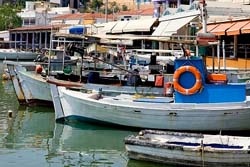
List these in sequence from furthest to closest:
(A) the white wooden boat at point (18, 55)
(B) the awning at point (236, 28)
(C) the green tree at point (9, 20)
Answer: (C) the green tree at point (9, 20), (A) the white wooden boat at point (18, 55), (B) the awning at point (236, 28)

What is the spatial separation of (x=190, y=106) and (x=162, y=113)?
938mm

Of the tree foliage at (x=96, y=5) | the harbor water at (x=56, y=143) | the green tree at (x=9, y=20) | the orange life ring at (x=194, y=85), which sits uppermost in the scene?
the tree foliage at (x=96, y=5)

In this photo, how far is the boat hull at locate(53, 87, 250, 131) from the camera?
51.4ft

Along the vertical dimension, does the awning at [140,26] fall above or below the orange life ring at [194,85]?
above

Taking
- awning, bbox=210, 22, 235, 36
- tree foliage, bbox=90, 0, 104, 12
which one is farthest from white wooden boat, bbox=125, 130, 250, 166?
tree foliage, bbox=90, 0, 104, 12

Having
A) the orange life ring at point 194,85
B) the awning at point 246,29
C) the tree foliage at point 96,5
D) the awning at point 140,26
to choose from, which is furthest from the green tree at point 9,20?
the orange life ring at point 194,85

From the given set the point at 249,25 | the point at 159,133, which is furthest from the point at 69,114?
the point at 249,25

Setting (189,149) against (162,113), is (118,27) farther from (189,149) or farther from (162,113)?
(189,149)

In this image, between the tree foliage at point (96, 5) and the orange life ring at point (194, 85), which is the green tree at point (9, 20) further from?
the orange life ring at point (194, 85)

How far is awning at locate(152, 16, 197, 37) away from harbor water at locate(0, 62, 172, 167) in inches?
600

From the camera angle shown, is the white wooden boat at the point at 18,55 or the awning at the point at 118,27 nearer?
the awning at the point at 118,27

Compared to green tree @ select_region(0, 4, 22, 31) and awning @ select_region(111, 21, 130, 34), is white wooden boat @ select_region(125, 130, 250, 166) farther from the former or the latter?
green tree @ select_region(0, 4, 22, 31)

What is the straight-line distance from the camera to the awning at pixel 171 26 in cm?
3442

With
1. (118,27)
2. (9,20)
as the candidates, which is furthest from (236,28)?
(9,20)
